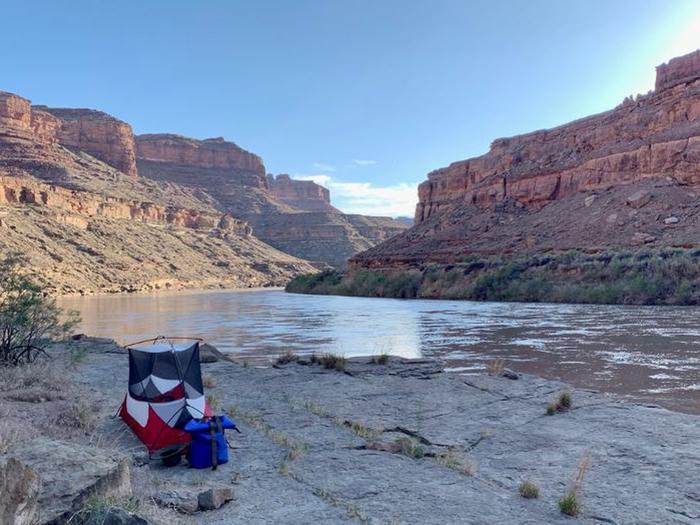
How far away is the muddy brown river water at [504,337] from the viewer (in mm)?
11023

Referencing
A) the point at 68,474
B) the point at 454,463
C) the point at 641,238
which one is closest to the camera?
the point at 68,474

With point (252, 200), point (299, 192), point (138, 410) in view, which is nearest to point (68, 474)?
A: point (138, 410)

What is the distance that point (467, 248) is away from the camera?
161 feet

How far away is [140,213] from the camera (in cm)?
8750

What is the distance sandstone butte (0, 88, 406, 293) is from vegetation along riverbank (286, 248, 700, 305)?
1136 inches

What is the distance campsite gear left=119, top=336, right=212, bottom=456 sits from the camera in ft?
19.4

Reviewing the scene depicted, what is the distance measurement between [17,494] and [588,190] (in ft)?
162

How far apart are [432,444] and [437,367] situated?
15.3ft

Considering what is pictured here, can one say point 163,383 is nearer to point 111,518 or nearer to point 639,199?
point 111,518

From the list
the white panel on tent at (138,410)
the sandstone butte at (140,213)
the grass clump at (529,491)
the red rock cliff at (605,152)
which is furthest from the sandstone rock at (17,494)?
the sandstone butte at (140,213)

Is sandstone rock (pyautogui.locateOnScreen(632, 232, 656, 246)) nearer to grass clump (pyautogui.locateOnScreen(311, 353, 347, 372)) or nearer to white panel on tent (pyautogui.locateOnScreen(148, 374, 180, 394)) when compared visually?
grass clump (pyautogui.locateOnScreen(311, 353, 347, 372))

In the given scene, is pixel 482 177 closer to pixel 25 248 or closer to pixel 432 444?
pixel 25 248

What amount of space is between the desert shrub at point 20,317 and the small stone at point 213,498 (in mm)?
7258

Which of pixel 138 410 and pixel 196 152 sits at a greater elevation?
pixel 196 152
